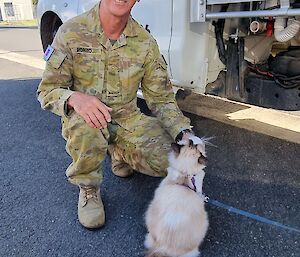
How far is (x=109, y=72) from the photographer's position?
7.27ft

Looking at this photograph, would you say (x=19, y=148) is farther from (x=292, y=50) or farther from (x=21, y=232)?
(x=292, y=50)

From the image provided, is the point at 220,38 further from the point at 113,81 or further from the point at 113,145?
the point at 113,145

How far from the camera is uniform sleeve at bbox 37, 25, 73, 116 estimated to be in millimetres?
2027

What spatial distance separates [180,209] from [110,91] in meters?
0.87

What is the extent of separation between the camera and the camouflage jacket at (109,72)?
2090 millimetres

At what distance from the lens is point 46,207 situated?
2.32 meters

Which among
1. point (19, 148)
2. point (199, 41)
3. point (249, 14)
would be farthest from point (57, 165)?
point (249, 14)

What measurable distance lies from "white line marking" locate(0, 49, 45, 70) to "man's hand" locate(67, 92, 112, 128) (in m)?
5.24

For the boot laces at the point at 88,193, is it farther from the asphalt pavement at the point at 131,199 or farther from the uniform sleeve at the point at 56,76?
the uniform sleeve at the point at 56,76

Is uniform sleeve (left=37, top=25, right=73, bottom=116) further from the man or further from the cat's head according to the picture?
the cat's head

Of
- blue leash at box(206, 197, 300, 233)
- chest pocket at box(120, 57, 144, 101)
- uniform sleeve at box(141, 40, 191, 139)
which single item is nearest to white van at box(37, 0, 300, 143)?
uniform sleeve at box(141, 40, 191, 139)

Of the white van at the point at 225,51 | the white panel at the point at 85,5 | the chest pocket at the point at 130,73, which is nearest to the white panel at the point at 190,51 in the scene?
the white van at the point at 225,51

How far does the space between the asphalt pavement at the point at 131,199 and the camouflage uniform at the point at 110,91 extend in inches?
10.3

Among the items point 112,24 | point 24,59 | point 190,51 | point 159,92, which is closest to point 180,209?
point 159,92
